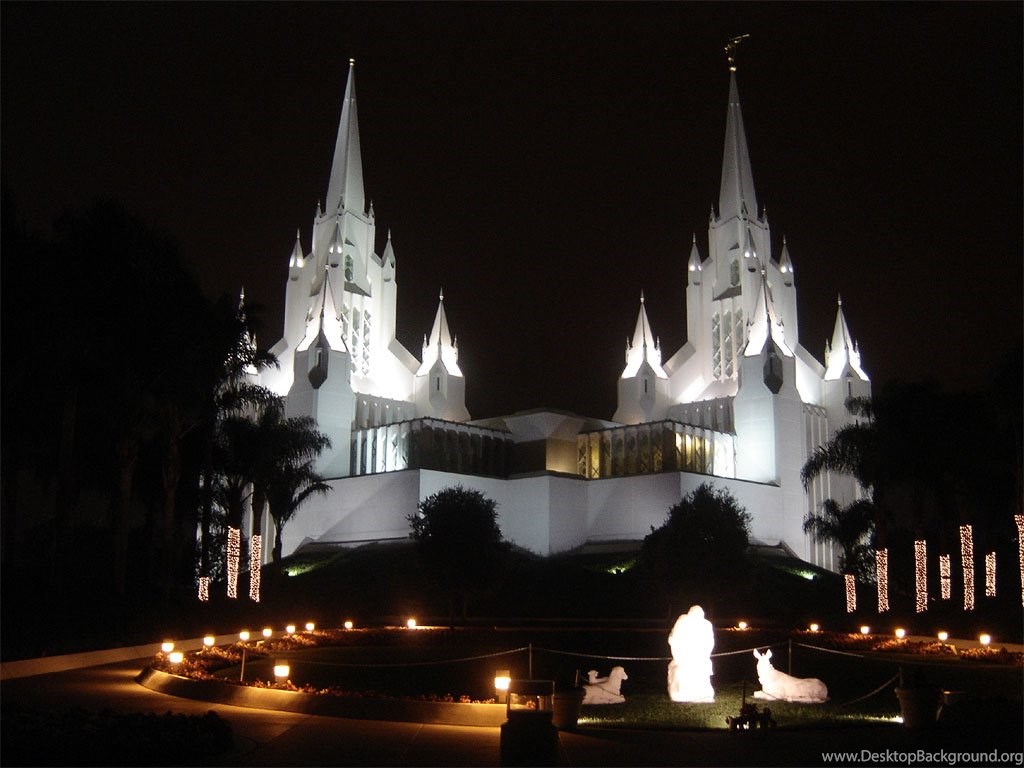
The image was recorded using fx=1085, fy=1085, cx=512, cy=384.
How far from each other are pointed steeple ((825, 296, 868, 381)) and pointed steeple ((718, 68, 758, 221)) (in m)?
8.51

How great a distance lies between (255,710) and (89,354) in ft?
46.5

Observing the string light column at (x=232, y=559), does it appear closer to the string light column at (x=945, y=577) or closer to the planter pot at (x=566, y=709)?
the planter pot at (x=566, y=709)

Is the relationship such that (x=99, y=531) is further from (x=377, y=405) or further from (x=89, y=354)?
(x=89, y=354)

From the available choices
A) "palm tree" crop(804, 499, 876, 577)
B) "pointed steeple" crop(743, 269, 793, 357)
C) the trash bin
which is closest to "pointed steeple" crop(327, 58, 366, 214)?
"pointed steeple" crop(743, 269, 793, 357)

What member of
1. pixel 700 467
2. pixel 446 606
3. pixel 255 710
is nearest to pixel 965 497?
pixel 700 467

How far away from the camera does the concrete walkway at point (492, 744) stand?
11219mm

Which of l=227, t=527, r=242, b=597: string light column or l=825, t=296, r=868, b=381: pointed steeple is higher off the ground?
l=825, t=296, r=868, b=381: pointed steeple

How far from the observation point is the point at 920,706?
1363 cm

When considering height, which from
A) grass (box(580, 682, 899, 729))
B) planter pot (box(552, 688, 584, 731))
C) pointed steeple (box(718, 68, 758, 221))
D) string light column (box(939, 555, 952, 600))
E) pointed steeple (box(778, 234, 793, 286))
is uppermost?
pointed steeple (box(718, 68, 758, 221))

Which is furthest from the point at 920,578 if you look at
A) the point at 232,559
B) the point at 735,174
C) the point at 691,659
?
the point at 735,174

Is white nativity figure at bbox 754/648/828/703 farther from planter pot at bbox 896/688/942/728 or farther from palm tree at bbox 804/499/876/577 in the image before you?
palm tree at bbox 804/499/876/577

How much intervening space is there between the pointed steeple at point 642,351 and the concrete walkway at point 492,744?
4949cm

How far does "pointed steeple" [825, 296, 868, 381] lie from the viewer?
61.0 metres

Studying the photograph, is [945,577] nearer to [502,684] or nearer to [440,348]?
[502,684]
